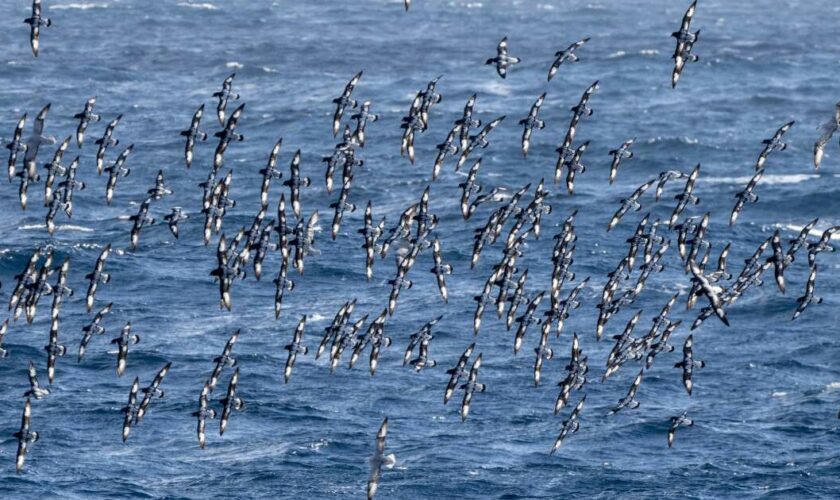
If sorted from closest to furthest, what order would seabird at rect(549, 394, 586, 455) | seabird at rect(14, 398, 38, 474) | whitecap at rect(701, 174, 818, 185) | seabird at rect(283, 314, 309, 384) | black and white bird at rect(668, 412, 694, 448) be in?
seabird at rect(14, 398, 38, 474)
seabird at rect(283, 314, 309, 384)
black and white bird at rect(668, 412, 694, 448)
seabird at rect(549, 394, 586, 455)
whitecap at rect(701, 174, 818, 185)

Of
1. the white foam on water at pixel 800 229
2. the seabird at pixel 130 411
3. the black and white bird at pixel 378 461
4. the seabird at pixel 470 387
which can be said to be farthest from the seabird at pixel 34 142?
the white foam on water at pixel 800 229

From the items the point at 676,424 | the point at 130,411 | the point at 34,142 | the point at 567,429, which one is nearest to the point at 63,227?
the point at 130,411

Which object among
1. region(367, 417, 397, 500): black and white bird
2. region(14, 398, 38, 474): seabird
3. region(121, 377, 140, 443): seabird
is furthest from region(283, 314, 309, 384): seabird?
region(14, 398, 38, 474): seabird

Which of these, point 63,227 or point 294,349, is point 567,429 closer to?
point 294,349

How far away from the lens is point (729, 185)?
193 metres

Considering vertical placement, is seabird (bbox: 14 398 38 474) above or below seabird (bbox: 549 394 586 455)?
above

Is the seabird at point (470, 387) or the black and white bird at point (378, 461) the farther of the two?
the seabird at point (470, 387)

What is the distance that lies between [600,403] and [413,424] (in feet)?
47.9

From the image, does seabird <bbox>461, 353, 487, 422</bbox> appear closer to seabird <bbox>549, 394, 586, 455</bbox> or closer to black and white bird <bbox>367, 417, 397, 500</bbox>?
black and white bird <bbox>367, 417, 397, 500</bbox>

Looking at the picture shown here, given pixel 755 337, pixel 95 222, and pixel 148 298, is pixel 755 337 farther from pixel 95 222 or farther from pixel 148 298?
pixel 95 222

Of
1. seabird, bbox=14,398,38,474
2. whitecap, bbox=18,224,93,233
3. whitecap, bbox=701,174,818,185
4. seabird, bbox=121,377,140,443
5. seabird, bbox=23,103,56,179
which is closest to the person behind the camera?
seabird, bbox=23,103,56,179

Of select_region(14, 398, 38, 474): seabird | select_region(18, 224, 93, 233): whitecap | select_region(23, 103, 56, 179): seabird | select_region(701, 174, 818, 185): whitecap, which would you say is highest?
select_region(23, 103, 56, 179): seabird

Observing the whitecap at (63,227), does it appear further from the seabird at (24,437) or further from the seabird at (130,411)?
the seabird at (24,437)

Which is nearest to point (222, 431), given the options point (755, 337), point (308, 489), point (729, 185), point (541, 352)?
point (308, 489)
